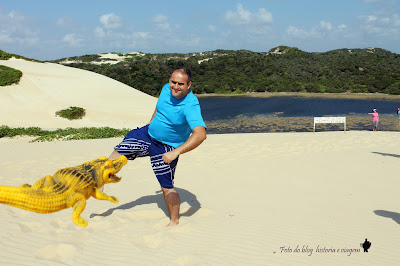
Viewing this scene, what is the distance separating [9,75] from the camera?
25812 mm

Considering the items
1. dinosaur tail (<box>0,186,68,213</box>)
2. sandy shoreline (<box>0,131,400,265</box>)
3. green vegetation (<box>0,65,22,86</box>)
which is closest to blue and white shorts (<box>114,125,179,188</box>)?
sandy shoreline (<box>0,131,400,265</box>)

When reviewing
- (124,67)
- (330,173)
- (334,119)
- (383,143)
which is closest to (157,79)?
(124,67)

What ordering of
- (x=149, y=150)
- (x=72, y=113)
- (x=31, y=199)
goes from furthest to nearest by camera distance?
(x=72, y=113) < (x=149, y=150) < (x=31, y=199)

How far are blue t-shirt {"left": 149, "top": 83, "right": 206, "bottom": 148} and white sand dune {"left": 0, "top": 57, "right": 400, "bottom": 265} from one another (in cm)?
128

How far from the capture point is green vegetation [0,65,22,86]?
25170 millimetres

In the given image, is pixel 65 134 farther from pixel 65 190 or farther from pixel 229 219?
pixel 65 190

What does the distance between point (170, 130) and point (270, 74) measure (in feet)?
213

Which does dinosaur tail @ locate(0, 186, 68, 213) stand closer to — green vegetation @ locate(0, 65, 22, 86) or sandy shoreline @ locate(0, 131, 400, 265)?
sandy shoreline @ locate(0, 131, 400, 265)

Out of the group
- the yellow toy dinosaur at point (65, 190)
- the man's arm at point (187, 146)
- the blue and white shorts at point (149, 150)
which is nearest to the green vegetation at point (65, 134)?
the blue and white shorts at point (149, 150)

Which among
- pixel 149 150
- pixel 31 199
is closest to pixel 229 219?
pixel 149 150

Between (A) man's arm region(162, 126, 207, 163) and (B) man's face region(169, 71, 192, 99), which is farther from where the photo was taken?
(B) man's face region(169, 71, 192, 99)

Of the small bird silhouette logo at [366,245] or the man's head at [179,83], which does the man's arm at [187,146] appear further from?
the small bird silhouette logo at [366,245]

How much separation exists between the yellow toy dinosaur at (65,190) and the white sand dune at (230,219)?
2.26 ft

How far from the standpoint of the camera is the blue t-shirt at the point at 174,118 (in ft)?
14.1
